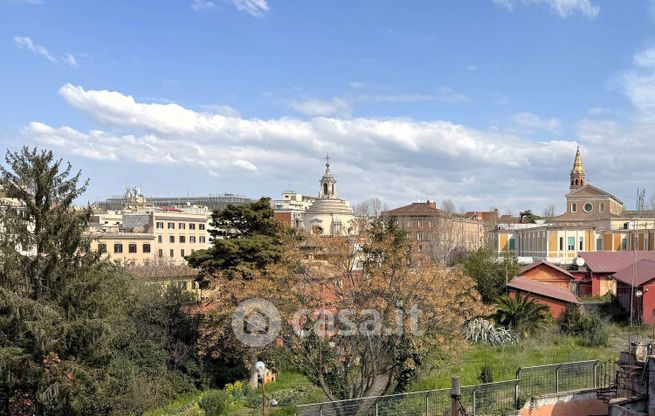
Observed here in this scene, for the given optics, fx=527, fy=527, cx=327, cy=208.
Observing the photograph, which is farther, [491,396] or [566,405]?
[566,405]

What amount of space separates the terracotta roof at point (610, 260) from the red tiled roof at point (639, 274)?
2.93m

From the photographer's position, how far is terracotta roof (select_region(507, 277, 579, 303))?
70.6 ft

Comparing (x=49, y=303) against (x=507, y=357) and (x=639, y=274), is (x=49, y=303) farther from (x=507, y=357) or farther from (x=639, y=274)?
(x=639, y=274)

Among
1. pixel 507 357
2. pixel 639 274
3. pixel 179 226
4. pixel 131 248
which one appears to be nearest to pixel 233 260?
pixel 507 357

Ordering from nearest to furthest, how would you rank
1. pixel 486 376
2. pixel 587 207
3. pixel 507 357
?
pixel 486 376 → pixel 507 357 → pixel 587 207

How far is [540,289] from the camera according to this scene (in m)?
22.3

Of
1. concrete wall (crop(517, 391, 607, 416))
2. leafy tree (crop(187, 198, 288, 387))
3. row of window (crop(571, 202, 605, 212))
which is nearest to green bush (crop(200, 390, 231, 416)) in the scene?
leafy tree (crop(187, 198, 288, 387))

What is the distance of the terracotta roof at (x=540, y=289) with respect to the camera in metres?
21.5

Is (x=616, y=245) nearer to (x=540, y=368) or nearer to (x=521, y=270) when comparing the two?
(x=521, y=270)

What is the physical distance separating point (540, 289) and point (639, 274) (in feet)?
13.3

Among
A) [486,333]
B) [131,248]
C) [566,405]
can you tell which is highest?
[131,248]

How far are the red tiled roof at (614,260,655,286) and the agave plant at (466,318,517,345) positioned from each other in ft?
18.1

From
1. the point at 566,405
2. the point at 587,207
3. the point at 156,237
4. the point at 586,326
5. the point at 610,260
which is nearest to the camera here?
the point at 566,405

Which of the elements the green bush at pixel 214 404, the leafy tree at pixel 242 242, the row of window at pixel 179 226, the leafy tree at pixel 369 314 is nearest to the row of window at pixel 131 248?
the row of window at pixel 179 226
